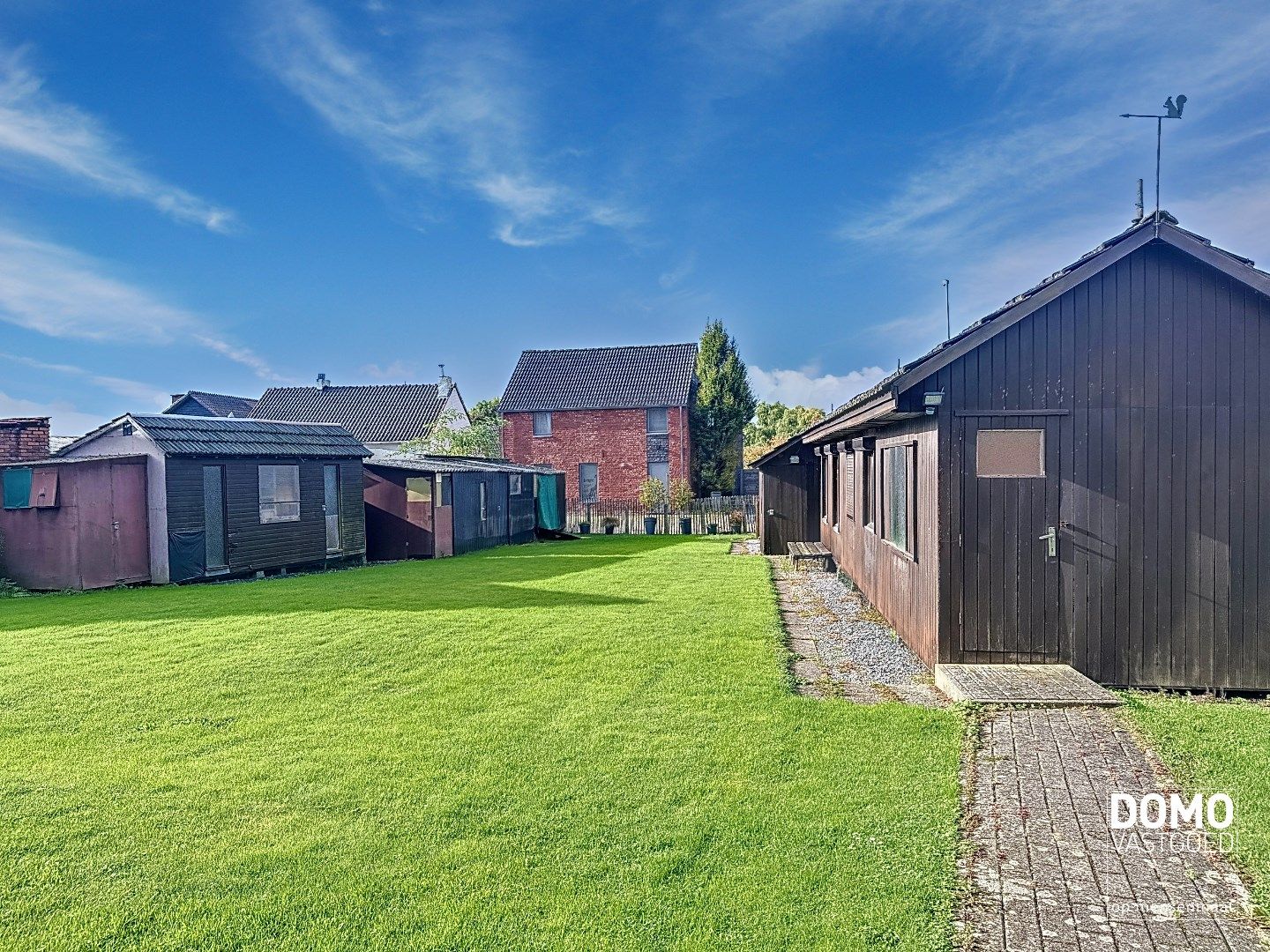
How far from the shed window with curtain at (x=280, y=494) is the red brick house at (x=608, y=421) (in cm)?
1927

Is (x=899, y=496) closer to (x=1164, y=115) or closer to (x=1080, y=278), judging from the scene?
(x=1080, y=278)

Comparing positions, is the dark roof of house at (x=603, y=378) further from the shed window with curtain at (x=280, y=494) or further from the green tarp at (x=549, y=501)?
the shed window with curtain at (x=280, y=494)

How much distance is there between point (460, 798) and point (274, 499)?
49.0ft

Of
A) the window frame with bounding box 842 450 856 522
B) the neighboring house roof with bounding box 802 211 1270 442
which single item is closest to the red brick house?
the window frame with bounding box 842 450 856 522

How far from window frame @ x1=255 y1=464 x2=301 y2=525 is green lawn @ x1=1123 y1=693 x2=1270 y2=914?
16302 millimetres

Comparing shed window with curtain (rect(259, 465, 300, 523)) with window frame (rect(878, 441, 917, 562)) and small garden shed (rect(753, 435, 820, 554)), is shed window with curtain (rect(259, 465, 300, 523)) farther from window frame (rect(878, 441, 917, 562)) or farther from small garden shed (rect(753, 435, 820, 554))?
window frame (rect(878, 441, 917, 562))

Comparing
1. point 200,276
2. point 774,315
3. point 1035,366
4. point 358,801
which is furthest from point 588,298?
point 358,801

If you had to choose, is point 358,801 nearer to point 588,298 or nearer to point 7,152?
point 7,152

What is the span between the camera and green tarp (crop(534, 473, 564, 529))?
28545 millimetres

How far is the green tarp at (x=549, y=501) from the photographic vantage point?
2855 centimetres

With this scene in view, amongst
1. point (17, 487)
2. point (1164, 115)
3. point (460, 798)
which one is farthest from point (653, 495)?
point (460, 798)

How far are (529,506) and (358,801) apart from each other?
74.8ft

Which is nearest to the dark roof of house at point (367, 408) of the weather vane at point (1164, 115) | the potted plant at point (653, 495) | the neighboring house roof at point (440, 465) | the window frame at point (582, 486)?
the window frame at point (582, 486)

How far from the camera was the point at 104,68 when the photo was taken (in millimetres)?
16109
